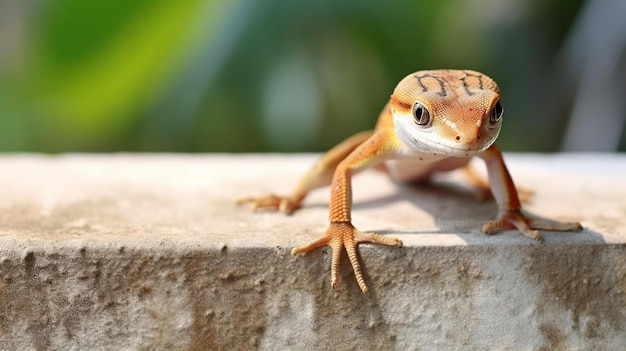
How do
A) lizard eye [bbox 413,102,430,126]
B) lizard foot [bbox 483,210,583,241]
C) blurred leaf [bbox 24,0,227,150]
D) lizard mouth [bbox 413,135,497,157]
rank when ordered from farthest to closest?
blurred leaf [bbox 24,0,227,150] < lizard foot [bbox 483,210,583,241] < lizard eye [bbox 413,102,430,126] < lizard mouth [bbox 413,135,497,157]

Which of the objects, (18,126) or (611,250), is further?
(18,126)

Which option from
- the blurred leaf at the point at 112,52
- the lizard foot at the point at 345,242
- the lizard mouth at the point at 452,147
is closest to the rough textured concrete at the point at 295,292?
the lizard foot at the point at 345,242

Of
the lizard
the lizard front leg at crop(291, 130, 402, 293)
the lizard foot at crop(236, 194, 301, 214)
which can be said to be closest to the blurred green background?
the lizard foot at crop(236, 194, 301, 214)

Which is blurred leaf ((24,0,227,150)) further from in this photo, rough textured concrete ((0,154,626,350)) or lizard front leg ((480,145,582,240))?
lizard front leg ((480,145,582,240))

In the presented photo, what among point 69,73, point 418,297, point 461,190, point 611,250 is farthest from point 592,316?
point 69,73

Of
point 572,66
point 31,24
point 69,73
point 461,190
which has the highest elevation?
point 31,24

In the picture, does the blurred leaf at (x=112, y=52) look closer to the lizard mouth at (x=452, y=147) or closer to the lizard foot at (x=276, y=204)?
the lizard foot at (x=276, y=204)

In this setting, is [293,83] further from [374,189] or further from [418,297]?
[418,297]
